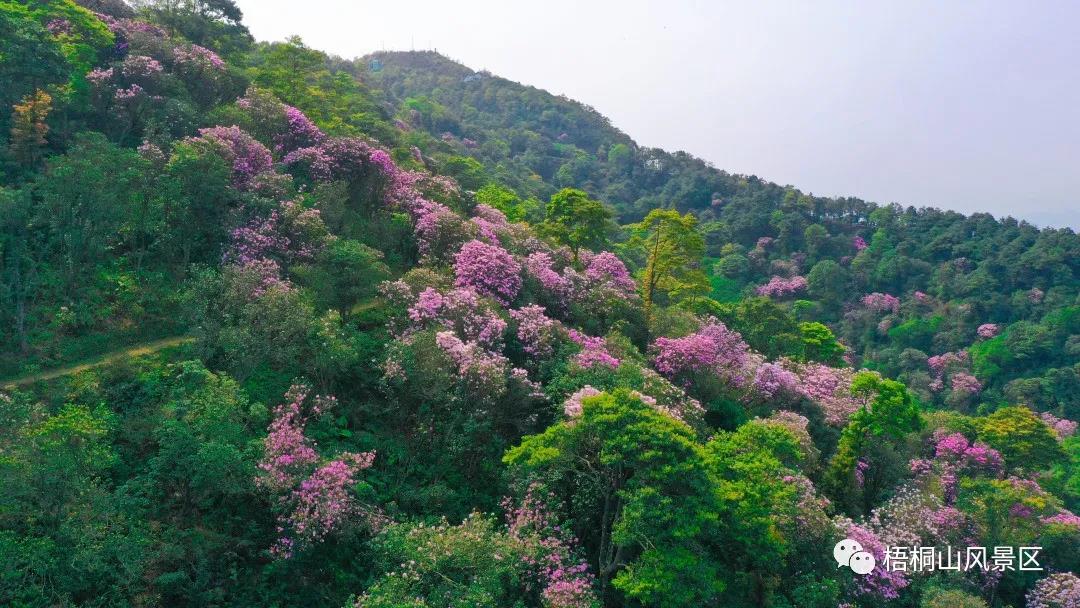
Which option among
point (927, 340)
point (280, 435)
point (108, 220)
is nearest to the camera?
point (280, 435)

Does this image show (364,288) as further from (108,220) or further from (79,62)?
(79,62)

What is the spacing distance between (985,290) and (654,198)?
39637 millimetres

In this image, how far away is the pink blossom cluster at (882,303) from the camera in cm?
6159

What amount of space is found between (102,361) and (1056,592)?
29.6 metres

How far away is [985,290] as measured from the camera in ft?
195

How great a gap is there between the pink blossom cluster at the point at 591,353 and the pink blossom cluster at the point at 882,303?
154ft

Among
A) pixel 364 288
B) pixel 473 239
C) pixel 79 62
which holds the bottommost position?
pixel 364 288

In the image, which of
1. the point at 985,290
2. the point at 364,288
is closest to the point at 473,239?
the point at 364,288

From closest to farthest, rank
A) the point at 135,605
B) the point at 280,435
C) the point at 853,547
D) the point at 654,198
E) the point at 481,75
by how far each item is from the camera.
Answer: the point at 135,605, the point at 280,435, the point at 853,547, the point at 654,198, the point at 481,75

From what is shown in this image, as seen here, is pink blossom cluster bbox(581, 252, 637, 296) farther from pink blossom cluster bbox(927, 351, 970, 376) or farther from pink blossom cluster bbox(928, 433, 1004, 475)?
pink blossom cluster bbox(927, 351, 970, 376)

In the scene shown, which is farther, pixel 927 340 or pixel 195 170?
pixel 927 340

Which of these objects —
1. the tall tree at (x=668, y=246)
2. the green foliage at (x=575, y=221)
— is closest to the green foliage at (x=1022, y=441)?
the tall tree at (x=668, y=246)

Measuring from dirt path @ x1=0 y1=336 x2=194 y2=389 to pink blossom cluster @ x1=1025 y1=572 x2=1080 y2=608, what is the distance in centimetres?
2727

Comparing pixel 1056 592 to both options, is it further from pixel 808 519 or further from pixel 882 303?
pixel 882 303
